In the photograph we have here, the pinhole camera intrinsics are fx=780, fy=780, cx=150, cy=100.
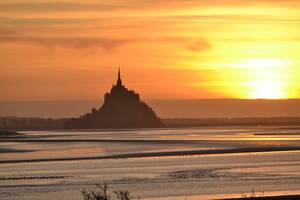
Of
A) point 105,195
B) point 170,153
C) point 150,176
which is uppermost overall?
point 170,153

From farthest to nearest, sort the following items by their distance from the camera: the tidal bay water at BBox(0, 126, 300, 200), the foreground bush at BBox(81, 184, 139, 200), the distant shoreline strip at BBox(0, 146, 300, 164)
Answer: the distant shoreline strip at BBox(0, 146, 300, 164) → the tidal bay water at BBox(0, 126, 300, 200) → the foreground bush at BBox(81, 184, 139, 200)

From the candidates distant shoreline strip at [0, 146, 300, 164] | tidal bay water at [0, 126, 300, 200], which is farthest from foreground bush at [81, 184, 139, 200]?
distant shoreline strip at [0, 146, 300, 164]

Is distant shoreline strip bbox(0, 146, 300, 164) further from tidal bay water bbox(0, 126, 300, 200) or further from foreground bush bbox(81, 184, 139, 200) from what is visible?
foreground bush bbox(81, 184, 139, 200)

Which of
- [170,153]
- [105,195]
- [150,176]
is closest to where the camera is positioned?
[105,195]

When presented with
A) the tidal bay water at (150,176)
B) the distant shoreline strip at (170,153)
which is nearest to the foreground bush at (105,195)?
the tidal bay water at (150,176)

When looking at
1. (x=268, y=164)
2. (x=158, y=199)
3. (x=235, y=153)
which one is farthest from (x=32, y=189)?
(x=235, y=153)

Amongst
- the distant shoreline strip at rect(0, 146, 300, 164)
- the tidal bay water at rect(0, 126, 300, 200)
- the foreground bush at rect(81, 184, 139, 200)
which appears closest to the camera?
the foreground bush at rect(81, 184, 139, 200)

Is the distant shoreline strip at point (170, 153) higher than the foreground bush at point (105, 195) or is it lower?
higher

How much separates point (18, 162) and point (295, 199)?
37.0 metres

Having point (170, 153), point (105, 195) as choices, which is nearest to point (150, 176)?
point (105, 195)

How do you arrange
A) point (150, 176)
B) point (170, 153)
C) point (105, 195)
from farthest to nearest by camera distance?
1. point (170, 153)
2. point (150, 176)
3. point (105, 195)

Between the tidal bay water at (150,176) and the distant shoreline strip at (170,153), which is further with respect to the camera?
the distant shoreline strip at (170,153)

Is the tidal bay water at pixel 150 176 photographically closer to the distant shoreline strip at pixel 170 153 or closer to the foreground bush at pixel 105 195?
the distant shoreline strip at pixel 170 153

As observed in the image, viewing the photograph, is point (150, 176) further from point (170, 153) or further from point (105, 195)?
point (170, 153)
